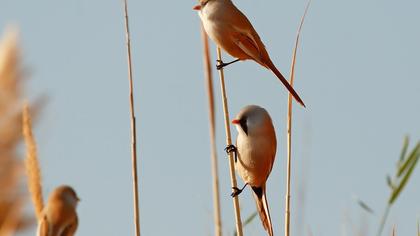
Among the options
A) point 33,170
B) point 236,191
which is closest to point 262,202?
point 236,191

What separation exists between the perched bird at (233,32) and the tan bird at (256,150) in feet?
0.48

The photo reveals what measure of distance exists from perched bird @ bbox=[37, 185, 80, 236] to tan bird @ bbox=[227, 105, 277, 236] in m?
0.62

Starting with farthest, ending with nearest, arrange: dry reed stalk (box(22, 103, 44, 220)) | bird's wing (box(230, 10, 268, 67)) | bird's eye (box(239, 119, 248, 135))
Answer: bird's wing (box(230, 10, 268, 67)), bird's eye (box(239, 119, 248, 135)), dry reed stalk (box(22, 103, 44, 220))

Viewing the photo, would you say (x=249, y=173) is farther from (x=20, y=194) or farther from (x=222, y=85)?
(x=20, y=194)

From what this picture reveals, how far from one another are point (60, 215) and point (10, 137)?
0.71 metres

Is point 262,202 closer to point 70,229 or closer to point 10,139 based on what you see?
point 10,139

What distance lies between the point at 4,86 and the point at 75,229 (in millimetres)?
721

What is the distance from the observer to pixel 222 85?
1.50 meters

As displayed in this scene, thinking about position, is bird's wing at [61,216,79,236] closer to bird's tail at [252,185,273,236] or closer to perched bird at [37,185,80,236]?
perched bird at [37,185,80,236]

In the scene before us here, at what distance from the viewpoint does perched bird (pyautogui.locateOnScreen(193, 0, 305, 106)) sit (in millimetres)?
1494

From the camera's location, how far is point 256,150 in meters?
1.39

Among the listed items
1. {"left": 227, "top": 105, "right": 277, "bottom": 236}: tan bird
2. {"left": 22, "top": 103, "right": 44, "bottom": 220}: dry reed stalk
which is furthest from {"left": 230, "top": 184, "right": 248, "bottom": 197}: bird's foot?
{"left": 22, "top": 103, "right": 44, "bottom": 220}: dry reed stalk

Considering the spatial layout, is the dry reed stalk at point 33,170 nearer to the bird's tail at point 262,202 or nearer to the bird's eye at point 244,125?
the bird's eye at point 244,125

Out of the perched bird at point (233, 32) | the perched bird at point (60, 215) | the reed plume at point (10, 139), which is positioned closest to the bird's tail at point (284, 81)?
the perched bird at point (233, 32)
